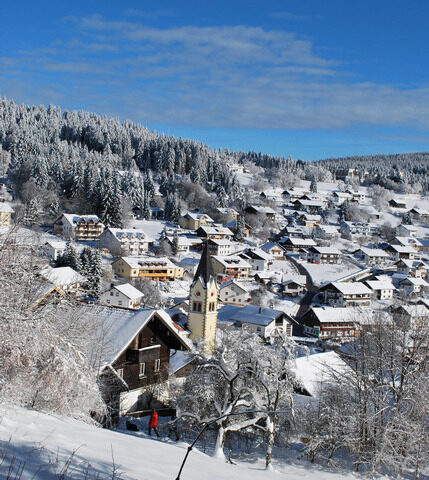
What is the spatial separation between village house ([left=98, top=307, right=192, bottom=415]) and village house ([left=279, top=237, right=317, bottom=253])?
7590 centimetres

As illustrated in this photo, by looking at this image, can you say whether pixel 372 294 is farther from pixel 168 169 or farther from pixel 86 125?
pixel 86 125

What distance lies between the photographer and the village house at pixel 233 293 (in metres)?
64.0

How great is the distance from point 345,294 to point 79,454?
64.6 m

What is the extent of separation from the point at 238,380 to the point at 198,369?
152 cm

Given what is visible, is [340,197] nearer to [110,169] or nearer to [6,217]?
[110,169]

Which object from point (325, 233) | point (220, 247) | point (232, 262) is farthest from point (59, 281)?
point (325, 233)

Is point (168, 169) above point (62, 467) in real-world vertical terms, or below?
above

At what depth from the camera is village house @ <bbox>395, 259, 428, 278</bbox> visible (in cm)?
8438

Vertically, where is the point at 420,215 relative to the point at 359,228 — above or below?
above

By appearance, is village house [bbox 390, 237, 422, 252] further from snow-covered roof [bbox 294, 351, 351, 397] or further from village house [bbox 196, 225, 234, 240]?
snow-covered roof [bbox 294, 351, 351, 397]

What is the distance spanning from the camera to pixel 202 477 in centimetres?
779

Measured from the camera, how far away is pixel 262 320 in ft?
169

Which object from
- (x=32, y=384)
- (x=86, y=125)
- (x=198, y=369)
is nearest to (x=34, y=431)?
(x=32, y=384)

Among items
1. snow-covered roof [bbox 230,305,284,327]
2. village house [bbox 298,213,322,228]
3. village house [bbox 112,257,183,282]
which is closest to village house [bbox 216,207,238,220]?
Result: village house [bbox 298,213,322,228]
